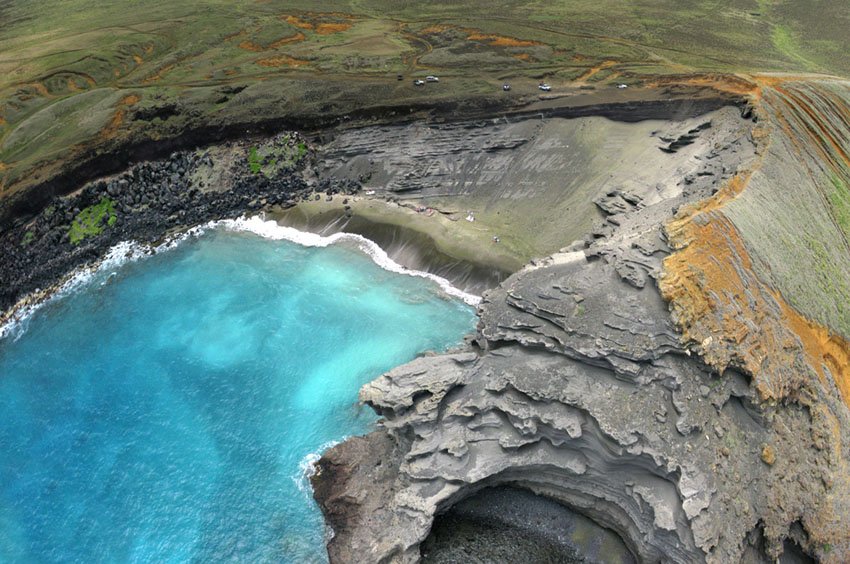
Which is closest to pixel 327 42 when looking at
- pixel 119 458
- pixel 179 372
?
pixel 179 372

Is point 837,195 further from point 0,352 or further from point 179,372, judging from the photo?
point 0,352

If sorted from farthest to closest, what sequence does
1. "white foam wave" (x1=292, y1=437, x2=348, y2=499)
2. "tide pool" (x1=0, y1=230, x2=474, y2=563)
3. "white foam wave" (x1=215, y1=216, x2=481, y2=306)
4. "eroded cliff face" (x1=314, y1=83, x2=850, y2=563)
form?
"white foam wave" (x1=215, y1=216, x2=481, y2=306), "white foam wave" (x1=292, y1=437, x2=348, y2=499), "tide pool" (x1=0, y1=230, x2=474, y2=563), "eroded cliff face" (x1=314, y1=83, x2=850, y2=563)

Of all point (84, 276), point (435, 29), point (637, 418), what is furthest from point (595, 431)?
point (435, 29)

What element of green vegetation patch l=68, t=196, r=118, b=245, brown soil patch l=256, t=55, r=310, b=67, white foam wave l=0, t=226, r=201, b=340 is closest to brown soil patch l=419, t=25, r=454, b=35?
brown soil patch l=256, t=55, r=310, b=67

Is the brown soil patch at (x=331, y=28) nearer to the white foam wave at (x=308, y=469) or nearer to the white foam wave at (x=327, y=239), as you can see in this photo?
the white foam wave at (x=327, y=239)

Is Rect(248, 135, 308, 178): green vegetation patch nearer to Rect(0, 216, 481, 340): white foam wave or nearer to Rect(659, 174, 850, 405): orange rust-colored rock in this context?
Rect(0, 216, 481, 340): white foam wave

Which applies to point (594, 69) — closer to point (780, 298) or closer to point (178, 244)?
point (780, 298)

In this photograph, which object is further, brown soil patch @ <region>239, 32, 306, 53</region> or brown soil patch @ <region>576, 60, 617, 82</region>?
brown soil patch @ <region>239, 32, 306, 53</region>

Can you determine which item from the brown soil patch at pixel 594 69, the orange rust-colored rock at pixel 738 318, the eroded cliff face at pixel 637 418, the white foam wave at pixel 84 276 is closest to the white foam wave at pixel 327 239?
the white foam wave at pixel 84 276
